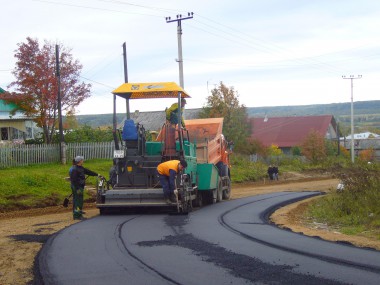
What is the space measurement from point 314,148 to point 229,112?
10984 mm

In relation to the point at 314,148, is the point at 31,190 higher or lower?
lower

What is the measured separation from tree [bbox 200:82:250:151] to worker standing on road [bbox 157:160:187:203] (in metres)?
33.5

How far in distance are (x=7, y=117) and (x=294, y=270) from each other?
35.7 meters

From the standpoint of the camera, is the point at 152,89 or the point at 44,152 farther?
the point at 44,152

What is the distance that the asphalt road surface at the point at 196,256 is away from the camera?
7.25 m

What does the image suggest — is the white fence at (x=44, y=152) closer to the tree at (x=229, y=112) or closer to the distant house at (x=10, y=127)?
the distant house at (x=10, y=127)

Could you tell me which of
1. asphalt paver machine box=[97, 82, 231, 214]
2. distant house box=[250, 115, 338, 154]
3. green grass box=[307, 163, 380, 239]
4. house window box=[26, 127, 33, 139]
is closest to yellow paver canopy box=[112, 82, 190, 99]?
asphalt paver machine box=[97, 82, 231, 214]

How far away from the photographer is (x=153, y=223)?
1288cm

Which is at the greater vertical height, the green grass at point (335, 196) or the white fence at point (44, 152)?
the white fence at point (44, 152)

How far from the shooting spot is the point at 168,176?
14711mm

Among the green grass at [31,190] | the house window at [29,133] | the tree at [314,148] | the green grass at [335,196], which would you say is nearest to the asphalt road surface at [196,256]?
the green grass at [335,196]

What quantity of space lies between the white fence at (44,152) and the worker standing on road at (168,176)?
15.4 metres

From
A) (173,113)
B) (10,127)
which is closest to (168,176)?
(173,113)

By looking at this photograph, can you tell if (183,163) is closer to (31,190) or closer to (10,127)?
(31,190)
